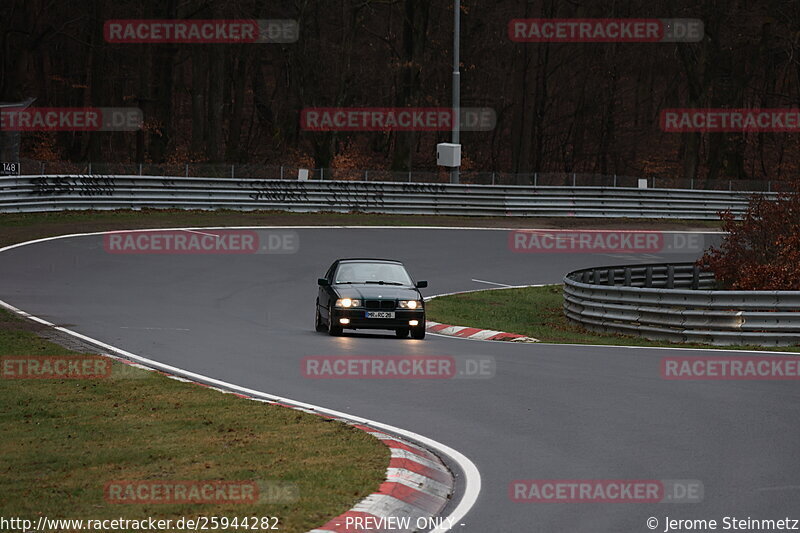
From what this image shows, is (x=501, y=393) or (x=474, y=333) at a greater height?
(x=501, y=393)

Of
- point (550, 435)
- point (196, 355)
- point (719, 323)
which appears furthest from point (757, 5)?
point (550, 435)

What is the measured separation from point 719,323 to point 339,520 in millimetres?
13586

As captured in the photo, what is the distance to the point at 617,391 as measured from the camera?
1430 cm

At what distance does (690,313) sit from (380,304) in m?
5.39

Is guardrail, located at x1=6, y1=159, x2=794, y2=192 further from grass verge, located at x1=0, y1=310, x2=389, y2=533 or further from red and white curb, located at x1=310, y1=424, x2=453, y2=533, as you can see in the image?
red and white curb, located at x1=310, y1=424, x2=453, y2=533

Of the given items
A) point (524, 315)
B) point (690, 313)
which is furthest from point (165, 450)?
point (524, 315)

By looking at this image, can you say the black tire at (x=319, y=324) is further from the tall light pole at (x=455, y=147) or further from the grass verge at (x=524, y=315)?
the tall light pole at (x=455, y=147)

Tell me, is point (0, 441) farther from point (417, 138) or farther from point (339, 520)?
point (417, 138)

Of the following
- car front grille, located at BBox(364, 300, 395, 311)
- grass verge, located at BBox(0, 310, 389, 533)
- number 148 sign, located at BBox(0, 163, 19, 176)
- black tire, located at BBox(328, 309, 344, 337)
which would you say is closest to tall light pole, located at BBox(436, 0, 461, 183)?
number 148 sign, located at BBox(0, 163, 19, 176)

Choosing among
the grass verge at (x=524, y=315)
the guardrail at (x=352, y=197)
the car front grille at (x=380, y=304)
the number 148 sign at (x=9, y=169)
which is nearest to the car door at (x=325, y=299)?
the car front grille at (x=380, y=304)

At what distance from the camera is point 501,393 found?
14.1 meters

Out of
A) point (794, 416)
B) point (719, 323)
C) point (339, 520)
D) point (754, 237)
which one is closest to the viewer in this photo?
point (339, 520)

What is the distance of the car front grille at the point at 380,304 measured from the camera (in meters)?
20.3

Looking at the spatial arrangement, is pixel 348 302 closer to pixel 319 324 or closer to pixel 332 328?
pixel 332 328
